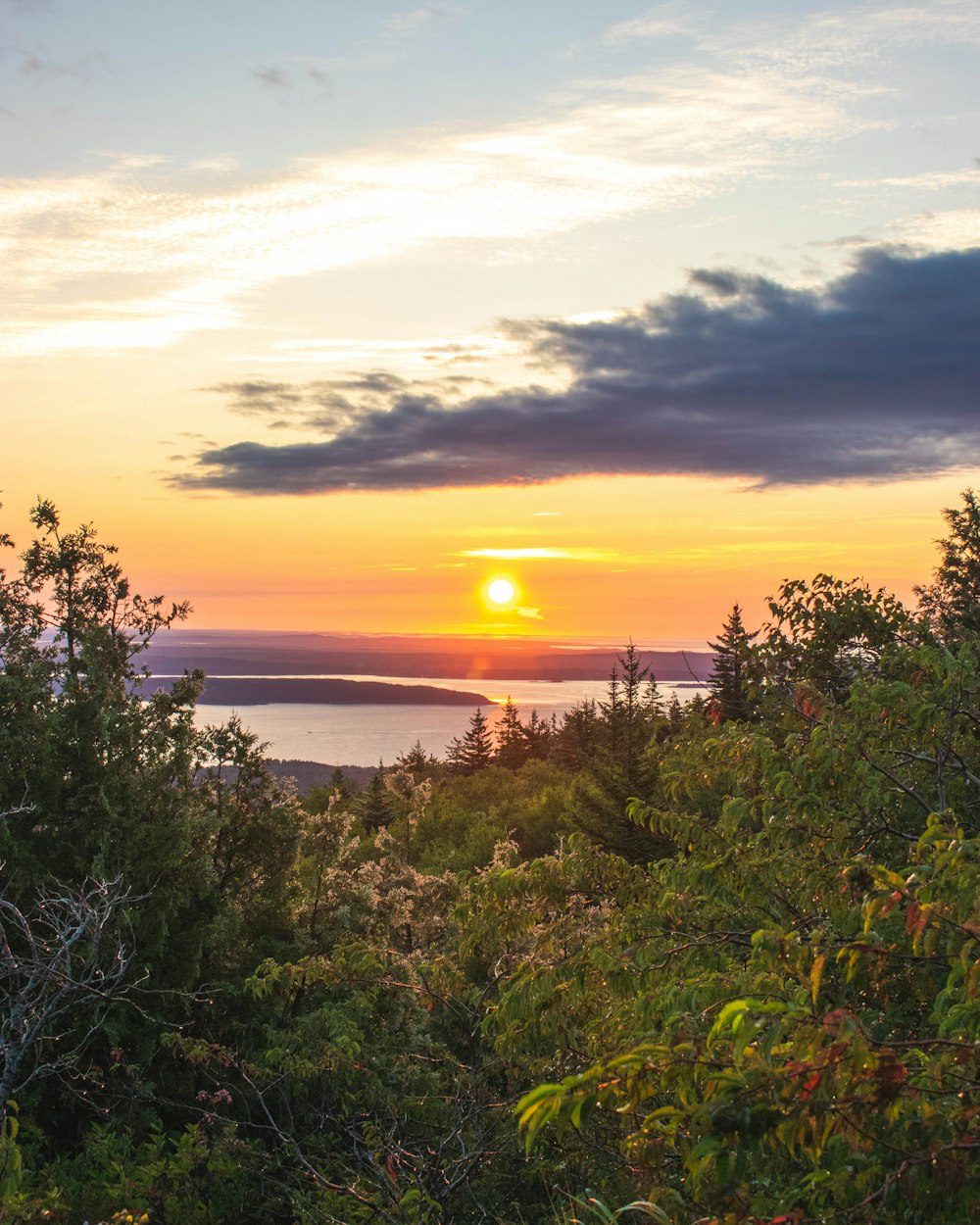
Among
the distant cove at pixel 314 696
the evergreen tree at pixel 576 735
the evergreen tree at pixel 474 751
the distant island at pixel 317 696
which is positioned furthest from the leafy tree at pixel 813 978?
the distant island at pixel 317 696

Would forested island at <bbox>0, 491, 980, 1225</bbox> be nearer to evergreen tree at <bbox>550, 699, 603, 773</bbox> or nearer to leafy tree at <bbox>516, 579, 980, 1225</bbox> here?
leafy tree at <bbox>516, 579, 980, 1225</bbox>

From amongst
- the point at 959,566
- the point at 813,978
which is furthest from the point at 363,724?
the point at 813,978

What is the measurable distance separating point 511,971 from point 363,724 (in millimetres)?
138271

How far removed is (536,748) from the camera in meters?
76.0

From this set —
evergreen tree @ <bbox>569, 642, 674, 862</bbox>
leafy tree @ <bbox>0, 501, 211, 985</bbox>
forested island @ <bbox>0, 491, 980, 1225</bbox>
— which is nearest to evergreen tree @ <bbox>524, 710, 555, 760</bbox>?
evergreen tree @ <bbox>569, 642, 674, 862</bbox>

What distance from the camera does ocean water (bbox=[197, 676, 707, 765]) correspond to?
102438 mm

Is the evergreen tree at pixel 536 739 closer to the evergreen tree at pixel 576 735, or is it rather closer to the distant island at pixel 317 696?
the evergreen tree at pixel 576 735

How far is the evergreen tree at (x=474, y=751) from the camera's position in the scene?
73.0 meters

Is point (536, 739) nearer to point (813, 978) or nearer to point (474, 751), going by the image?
point (474, 751)

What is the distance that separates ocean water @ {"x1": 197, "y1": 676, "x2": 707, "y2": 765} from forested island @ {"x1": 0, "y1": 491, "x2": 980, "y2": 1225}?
2374 inches

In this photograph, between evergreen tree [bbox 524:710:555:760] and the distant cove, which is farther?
the distant cove

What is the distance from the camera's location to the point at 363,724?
146750 millimetres

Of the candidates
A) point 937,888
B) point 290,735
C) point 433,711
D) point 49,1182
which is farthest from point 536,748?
point 433,711

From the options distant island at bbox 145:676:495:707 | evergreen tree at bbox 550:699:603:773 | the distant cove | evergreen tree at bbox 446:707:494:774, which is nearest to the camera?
evergreen tree at bbox 550:699:603:773
